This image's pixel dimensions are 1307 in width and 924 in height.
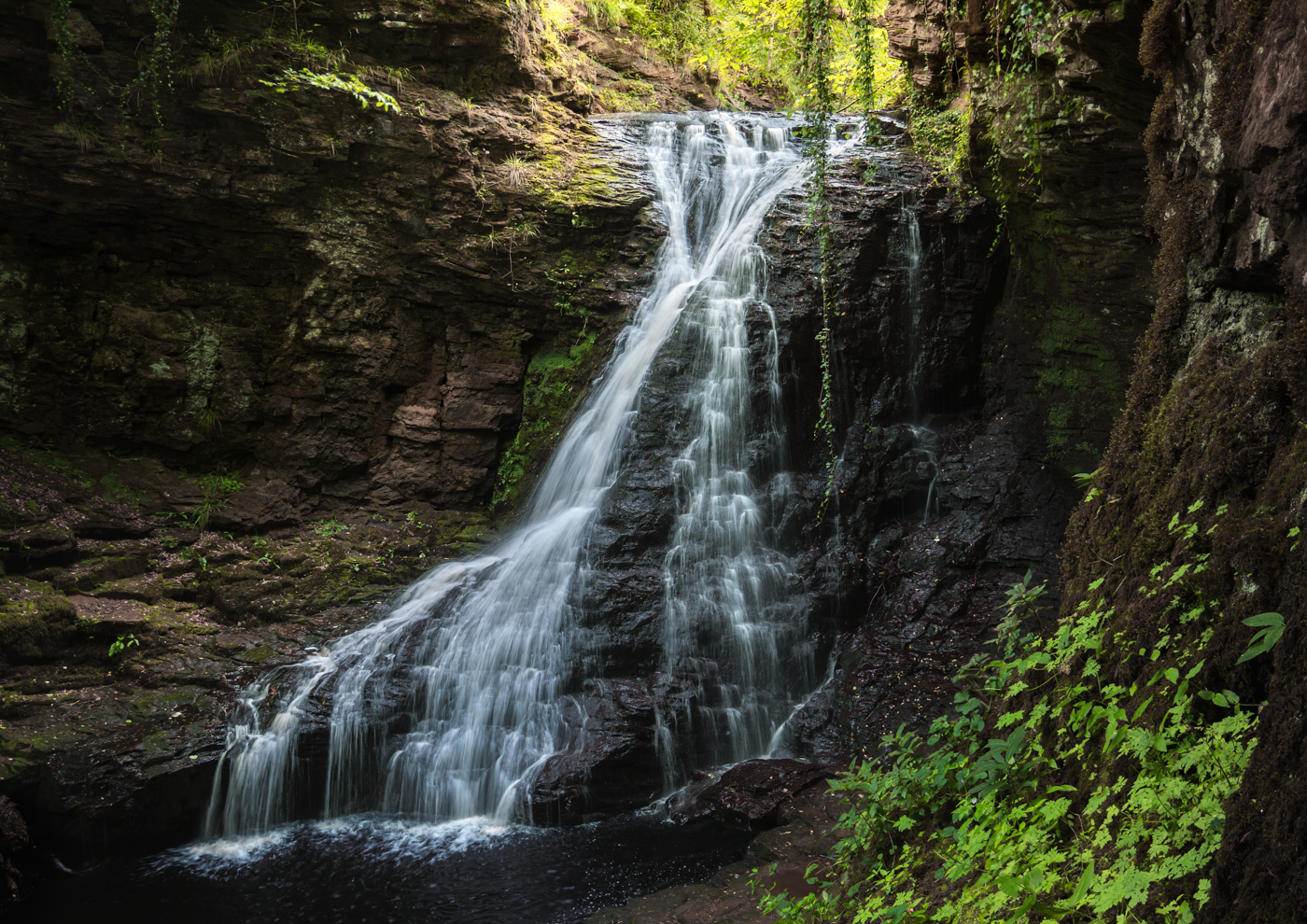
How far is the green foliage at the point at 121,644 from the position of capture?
6766mm

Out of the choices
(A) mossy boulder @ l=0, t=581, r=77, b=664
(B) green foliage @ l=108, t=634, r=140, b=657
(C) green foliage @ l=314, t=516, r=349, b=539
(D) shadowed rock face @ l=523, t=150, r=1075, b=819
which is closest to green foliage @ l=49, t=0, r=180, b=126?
(C) green foliage @ l=314, t=516, r=349, b=539

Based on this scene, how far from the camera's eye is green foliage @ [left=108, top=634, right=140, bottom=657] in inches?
266

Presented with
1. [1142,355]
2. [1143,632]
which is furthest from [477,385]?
[1143,632]

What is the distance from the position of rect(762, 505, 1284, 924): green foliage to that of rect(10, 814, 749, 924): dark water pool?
1.60 meters

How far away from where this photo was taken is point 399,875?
5418 millimetres

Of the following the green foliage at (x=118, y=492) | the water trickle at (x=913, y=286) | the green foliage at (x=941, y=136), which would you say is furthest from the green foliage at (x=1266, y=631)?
the green foliage at (x=118, y=492)

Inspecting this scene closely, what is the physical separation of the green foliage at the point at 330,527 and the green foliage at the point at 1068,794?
662 centimetres

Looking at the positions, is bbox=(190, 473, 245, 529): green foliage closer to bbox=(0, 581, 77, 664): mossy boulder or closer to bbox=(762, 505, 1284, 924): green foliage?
bbox=(0, 581, 77, 664): mossy boulder

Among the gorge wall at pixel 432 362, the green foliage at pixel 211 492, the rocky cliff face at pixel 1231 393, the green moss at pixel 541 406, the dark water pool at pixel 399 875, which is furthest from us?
the green moss at pixel 541 406

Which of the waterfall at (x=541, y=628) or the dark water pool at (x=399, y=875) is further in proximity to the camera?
the waterfall at (x=541, y=628)

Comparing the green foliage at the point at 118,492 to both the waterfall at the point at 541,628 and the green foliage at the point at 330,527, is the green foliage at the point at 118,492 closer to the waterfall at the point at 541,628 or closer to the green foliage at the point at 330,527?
the green foliage at the point at 330,527

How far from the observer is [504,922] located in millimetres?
4828

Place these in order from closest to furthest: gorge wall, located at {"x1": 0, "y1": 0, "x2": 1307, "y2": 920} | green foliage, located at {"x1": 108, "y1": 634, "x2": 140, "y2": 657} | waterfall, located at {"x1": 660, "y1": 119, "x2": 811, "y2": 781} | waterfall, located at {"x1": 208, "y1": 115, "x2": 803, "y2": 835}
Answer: waterfall, located at {"x1": 208, "y1": 115, "x2": 803, "y2": 835}, gorge wall, located at {"x1": 0, "y1": 0, "x2": 1307, "y2": 920}, green foliage, located at {"x1": 108, "y1": 634, "x2": 140, "y2": 657}, waterfall, located at {"x1": 660, "y1": 119, "x2": 811, "y2": 781}

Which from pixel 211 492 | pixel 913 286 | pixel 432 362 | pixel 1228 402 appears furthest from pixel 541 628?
pixel 913 286
